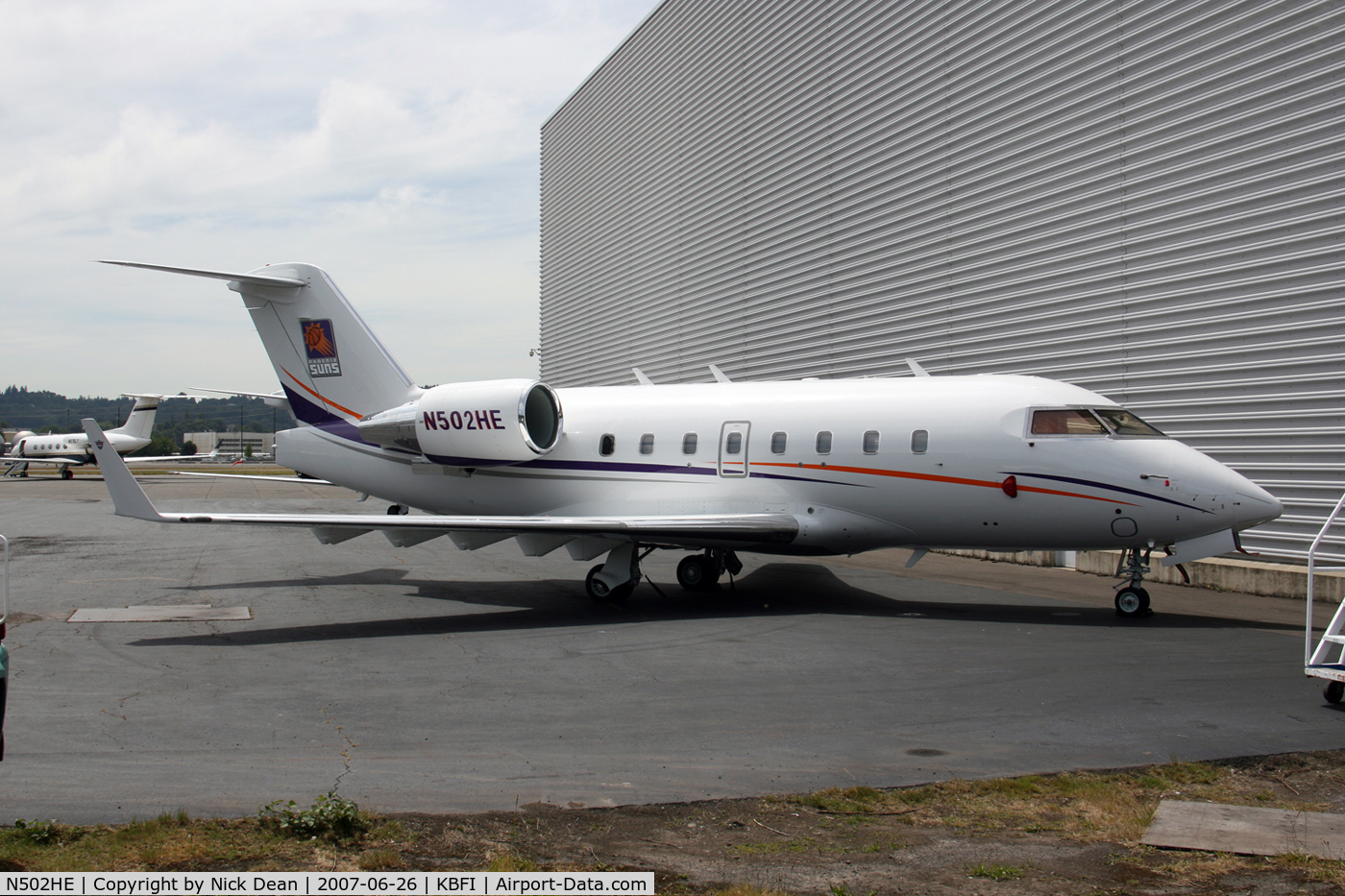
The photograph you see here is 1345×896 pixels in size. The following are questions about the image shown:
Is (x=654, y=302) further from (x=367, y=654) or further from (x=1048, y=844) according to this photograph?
(x=1048, y=844)

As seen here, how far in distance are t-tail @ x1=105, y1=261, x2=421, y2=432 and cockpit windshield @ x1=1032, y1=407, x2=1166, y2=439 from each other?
985cm

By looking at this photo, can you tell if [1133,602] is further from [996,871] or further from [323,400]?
[323,400]

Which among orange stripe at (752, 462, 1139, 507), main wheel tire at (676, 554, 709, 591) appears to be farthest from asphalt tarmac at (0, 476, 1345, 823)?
orange stripe at (752, 462, 1139, 507)

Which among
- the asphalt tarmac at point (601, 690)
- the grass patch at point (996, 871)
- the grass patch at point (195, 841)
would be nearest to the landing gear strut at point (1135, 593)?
the asphalt tarmac at point (601, 690)

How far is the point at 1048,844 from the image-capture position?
4.87 meters

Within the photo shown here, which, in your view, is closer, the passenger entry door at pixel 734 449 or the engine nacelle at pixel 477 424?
the passenger entry door at pixel 734 449

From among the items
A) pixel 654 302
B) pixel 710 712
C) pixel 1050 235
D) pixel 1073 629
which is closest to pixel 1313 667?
pixel 1073 629

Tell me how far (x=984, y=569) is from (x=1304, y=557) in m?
5.23

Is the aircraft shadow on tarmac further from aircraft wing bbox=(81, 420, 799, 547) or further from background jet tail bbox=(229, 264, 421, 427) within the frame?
background jet tail bbox=(229, 264, 421, 427)

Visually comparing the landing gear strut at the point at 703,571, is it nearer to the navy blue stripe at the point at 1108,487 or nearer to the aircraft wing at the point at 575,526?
the aircraft wing at the point at 575,526

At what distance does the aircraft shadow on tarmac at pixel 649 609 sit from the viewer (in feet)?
38.1

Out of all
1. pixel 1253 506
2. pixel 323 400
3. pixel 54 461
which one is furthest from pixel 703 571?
pixel 54 461

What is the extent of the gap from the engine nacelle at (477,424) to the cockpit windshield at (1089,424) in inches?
279

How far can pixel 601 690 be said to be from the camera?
8.48 metres
